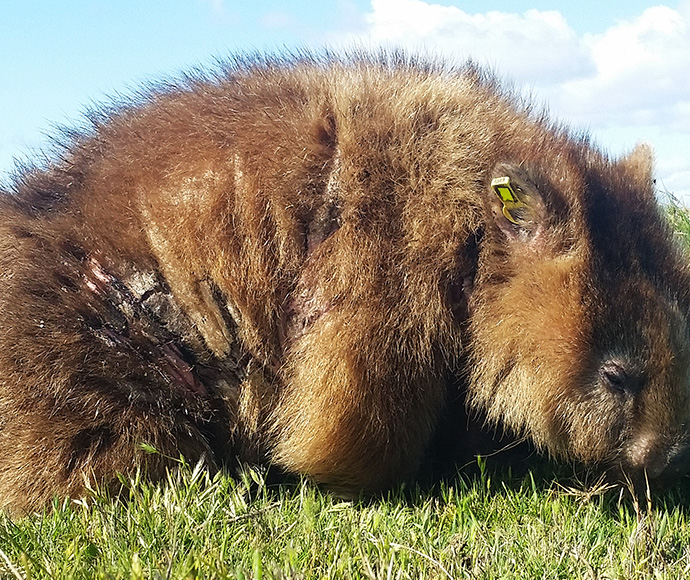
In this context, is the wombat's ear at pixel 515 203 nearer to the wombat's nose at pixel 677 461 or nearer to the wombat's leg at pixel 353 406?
the wombat's leg at pixel 353 406

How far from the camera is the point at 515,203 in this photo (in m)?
4.32

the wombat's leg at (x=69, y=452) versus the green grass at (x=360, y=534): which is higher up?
the green grass at (x=360, y=534)

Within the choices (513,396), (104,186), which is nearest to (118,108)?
(104,186)

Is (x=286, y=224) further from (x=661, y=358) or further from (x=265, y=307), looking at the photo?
(x=661, y=358)

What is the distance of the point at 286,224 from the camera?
174 inches

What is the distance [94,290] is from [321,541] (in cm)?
187

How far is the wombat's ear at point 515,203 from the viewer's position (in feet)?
14.0

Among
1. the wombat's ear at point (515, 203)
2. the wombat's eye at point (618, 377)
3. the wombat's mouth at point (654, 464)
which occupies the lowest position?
the wombat's mouth at point (654, 464)

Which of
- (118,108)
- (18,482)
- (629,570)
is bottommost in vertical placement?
(18,482)

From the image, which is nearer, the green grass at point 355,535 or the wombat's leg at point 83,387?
the green grass at point 355,535

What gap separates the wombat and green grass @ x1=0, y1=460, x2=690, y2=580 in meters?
0.31

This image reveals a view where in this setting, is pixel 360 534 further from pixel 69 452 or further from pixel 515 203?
pixel 515 203

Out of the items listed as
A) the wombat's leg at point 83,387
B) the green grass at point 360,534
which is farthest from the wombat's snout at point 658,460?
the wombat's leg at point 83,387

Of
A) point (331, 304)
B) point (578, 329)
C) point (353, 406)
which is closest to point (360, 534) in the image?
point (353, 406)
